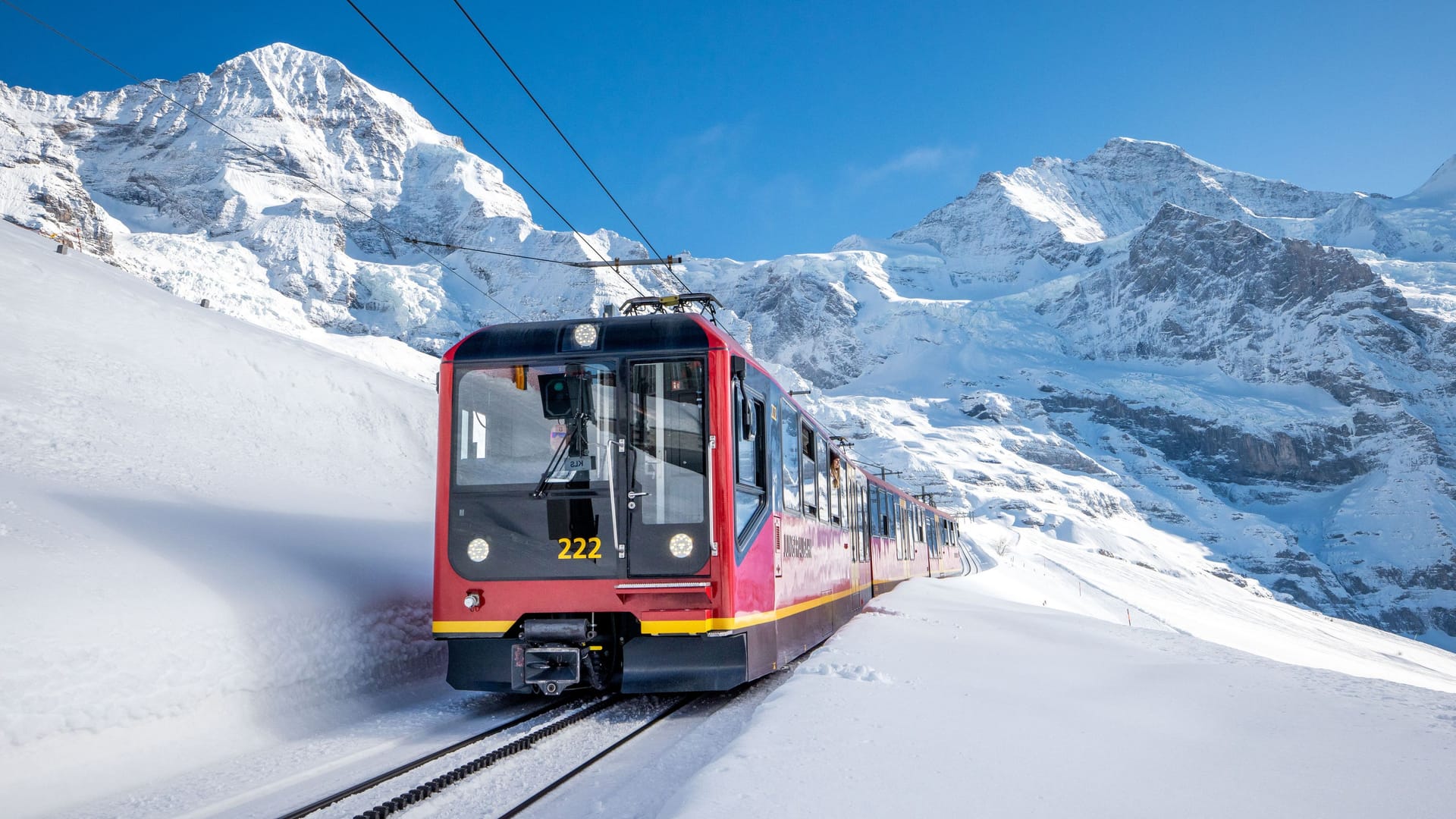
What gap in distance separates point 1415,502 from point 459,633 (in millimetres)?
248211

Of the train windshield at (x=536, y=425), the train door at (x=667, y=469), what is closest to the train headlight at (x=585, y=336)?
the train windshield at (x=536, y=425)

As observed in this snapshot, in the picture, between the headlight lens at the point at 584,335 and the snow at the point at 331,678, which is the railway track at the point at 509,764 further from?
the headlight lens at the point at 584,335

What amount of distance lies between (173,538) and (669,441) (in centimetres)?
525

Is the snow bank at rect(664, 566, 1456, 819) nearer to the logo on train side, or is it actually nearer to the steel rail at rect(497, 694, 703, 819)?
the steel rail at rect(497, 694, 703, 819)

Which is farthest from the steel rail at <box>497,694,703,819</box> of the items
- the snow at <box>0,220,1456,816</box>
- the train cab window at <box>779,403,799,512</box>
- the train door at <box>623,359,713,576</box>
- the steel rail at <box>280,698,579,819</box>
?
the train cab window at <box>779,403,799,512</box>

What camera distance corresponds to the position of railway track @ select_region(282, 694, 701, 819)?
492 centimetres

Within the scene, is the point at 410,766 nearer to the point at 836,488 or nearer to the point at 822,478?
the point at 822,478

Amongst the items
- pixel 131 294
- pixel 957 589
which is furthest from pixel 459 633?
pixel 957 589

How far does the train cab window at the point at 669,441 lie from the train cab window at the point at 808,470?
320cm

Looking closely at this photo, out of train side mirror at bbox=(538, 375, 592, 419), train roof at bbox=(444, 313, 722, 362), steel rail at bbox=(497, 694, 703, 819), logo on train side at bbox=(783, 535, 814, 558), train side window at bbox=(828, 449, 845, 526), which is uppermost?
train roof at bbox=(444, 313, 722, 362)

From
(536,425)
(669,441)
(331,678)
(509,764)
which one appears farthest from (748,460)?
(331,678)

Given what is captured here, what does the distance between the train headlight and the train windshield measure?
0.20 meters

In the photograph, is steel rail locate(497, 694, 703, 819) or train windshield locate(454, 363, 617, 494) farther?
train windshield locate(454, 363, 617, 494)

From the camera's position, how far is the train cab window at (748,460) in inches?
309
